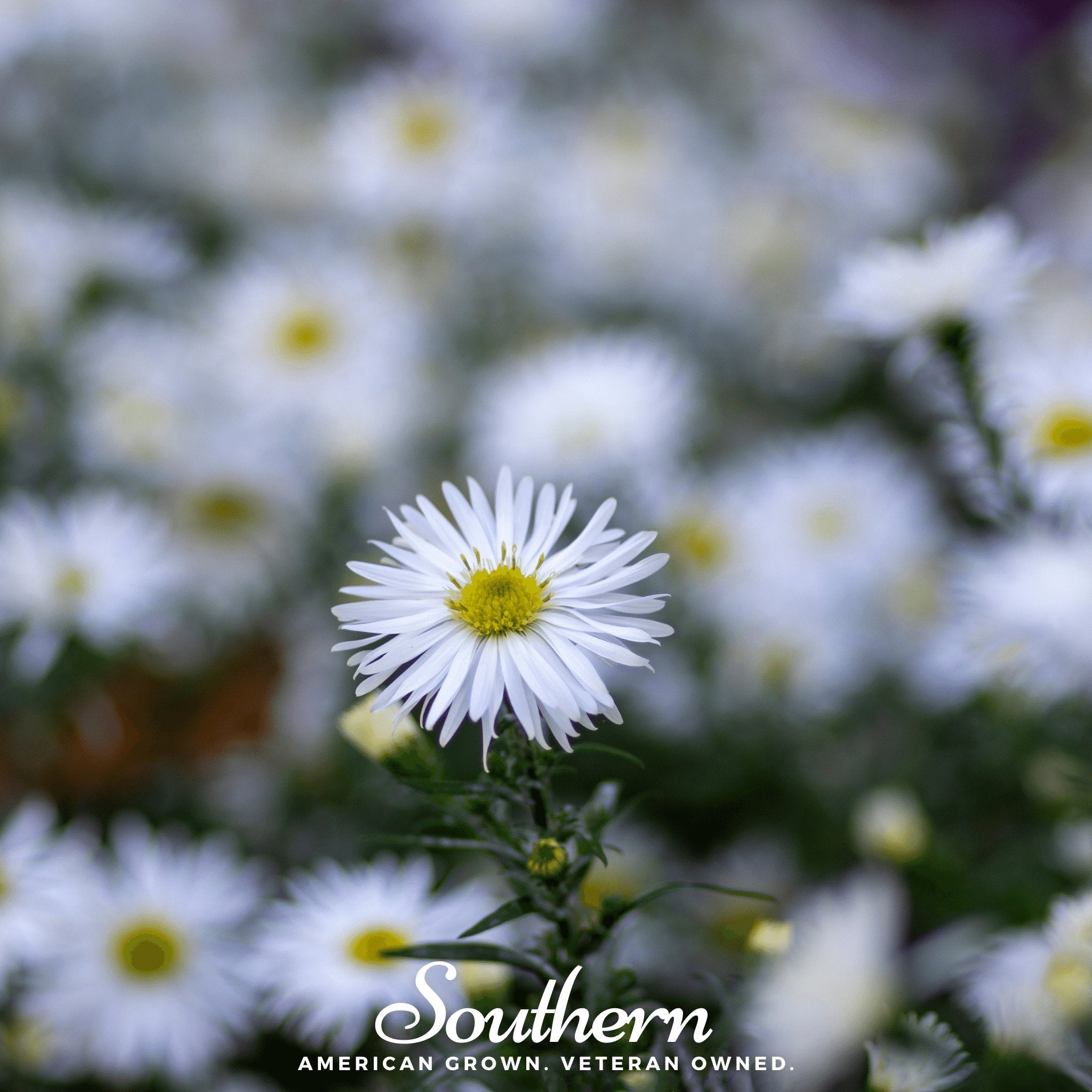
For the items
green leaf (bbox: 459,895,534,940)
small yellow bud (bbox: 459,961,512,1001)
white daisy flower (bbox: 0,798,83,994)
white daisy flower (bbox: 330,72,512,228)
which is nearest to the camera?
green leaf (bbox: 459,895,534,940)

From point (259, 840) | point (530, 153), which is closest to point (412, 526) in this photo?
point (259, 840)

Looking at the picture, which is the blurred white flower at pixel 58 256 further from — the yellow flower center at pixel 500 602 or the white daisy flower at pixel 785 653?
the yellow flower center at pixel 500 602

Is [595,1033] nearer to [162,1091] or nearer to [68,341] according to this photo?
[162,1091]

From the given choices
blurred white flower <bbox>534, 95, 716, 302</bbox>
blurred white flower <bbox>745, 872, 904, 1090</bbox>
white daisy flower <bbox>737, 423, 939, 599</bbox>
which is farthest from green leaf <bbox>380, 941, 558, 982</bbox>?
blurred white flower <bbox>534, 95, 716, 302</bbox>

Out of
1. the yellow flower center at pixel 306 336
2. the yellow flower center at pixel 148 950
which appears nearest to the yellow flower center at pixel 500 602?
the yellow flower center at pixel 148 950

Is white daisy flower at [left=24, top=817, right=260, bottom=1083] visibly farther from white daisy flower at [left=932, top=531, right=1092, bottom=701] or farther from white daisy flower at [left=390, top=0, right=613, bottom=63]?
white daisy flower at [left=390, top=0, right=613, bottom=63]

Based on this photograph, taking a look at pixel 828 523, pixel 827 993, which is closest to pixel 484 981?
pixel 827 993

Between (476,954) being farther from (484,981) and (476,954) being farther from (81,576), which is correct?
(81,576)
